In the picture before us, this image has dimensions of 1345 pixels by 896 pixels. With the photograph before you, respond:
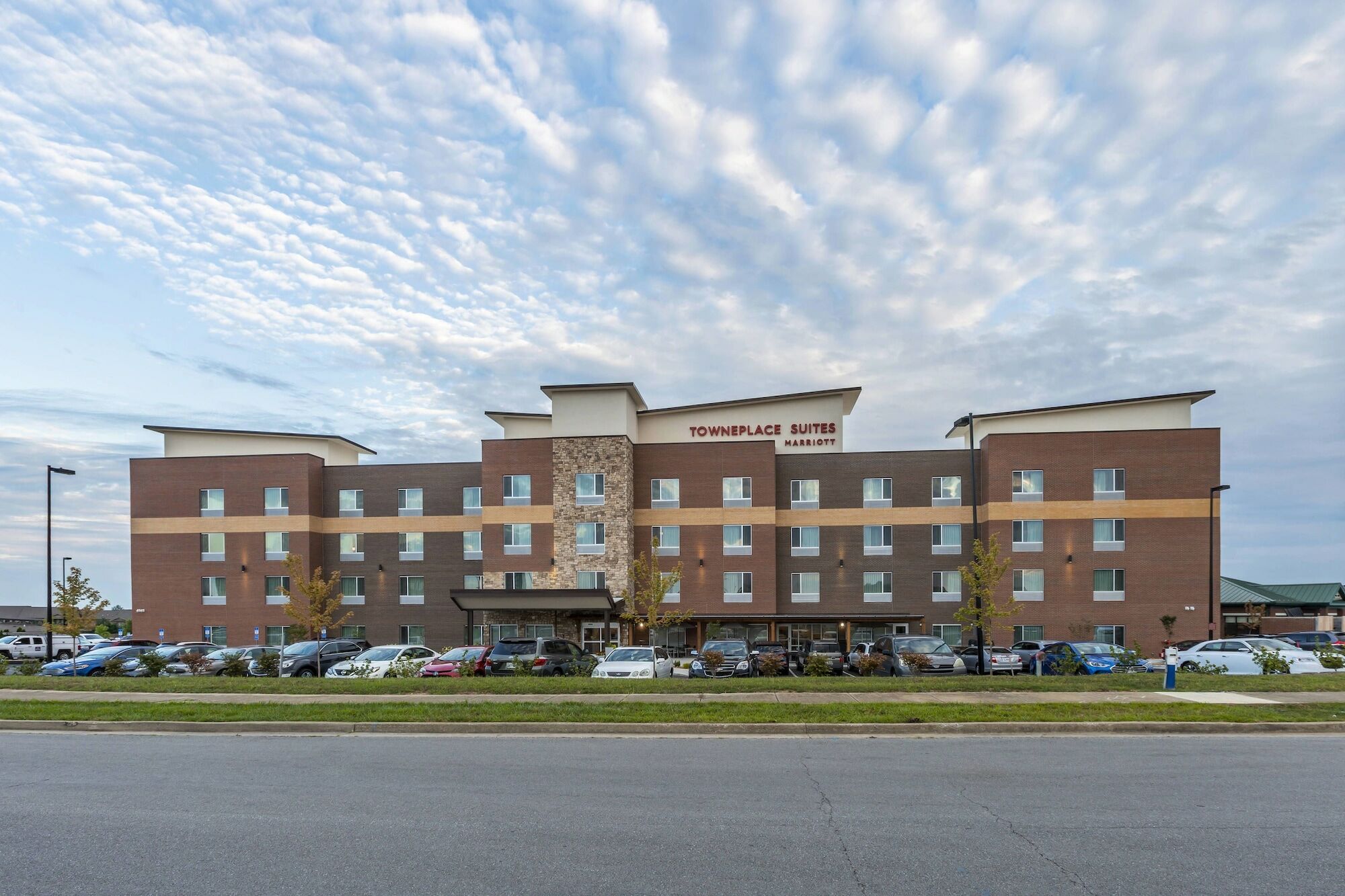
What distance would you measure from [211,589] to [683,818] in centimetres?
4696

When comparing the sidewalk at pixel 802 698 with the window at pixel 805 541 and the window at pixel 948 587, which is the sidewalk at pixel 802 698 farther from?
the window at pixel 805 541

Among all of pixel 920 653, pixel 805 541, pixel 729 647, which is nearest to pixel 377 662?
pixel 729 647

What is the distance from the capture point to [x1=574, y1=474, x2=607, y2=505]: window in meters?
43.3

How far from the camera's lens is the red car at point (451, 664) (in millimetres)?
25188

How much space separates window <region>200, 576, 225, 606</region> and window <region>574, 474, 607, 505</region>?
21.5 m

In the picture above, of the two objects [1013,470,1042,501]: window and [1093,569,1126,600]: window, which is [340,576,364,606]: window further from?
[1093,569,1126,600]: window

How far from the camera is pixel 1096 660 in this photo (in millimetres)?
26922

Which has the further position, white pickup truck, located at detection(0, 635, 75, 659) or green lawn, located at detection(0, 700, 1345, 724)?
white pickup truck, located at detection(0, 635, 75, 659)

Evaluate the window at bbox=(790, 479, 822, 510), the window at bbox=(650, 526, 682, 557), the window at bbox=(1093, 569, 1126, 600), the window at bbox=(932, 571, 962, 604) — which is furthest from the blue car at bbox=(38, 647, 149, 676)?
the window at bbox=(1093, 569, 1126, 600)

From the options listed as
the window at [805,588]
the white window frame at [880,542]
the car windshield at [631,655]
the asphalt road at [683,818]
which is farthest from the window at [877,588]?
the asphalt road at [683,818]

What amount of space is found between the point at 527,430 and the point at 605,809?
42.0 m

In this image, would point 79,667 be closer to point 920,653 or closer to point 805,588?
point 920,653

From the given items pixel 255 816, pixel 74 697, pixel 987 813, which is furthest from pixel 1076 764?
pixel 74 697

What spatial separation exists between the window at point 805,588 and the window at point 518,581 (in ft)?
45.4
